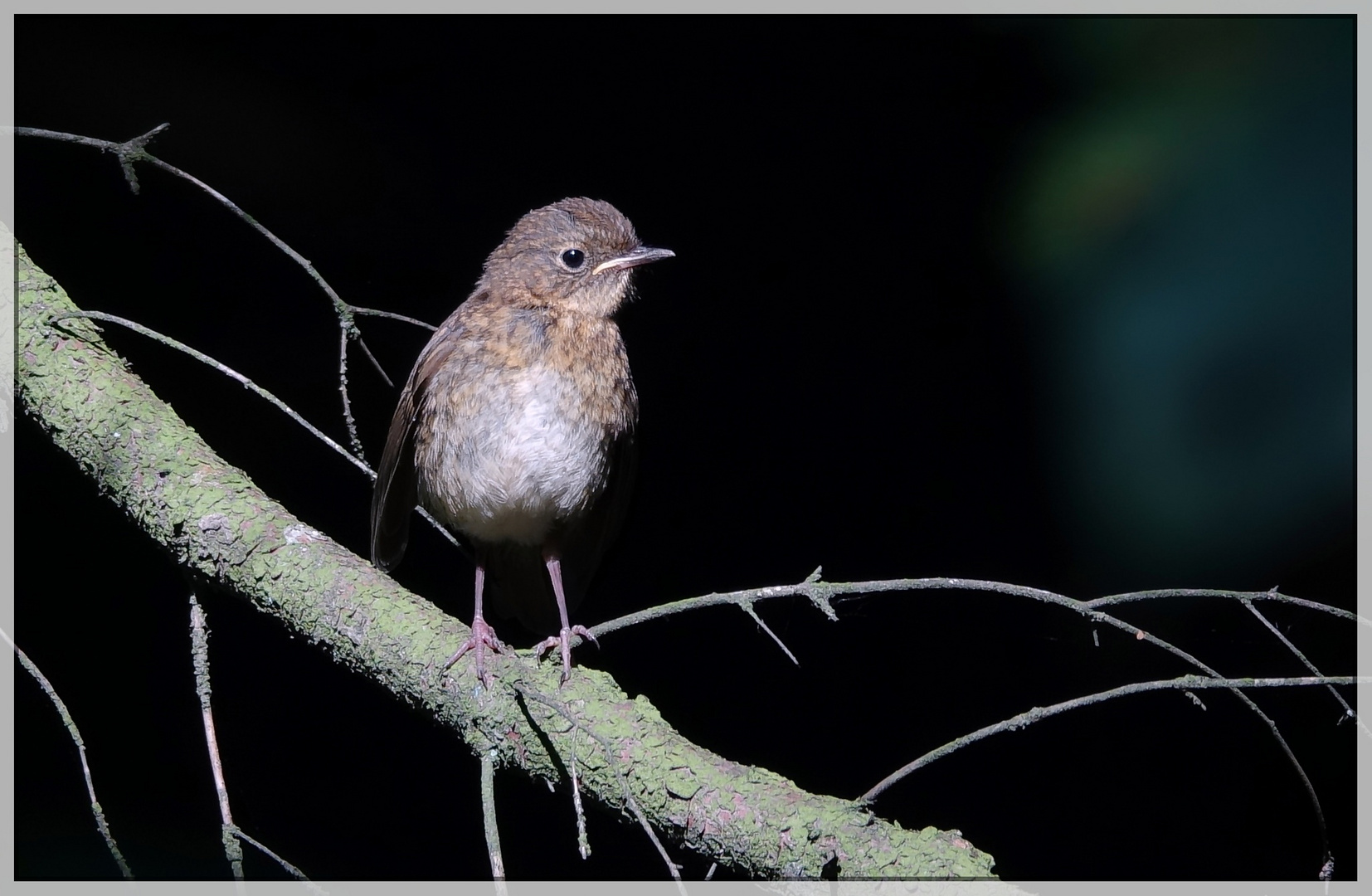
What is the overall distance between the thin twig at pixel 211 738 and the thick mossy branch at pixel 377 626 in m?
0.11

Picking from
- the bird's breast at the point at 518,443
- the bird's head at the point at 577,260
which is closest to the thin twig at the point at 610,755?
the bird's breast at the point at 518,443

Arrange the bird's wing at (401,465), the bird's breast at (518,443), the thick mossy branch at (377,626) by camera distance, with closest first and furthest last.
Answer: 1. the thick mossy branch at (377,626)
2. the bird's breast at (518,443)
3. the bird's wing at (401,465)

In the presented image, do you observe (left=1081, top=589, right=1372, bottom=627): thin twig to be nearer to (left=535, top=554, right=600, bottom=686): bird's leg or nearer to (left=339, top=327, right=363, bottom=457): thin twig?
(left=535, top=554, right=600, bottom=686): bird's leg

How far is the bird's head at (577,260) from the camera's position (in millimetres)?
2902

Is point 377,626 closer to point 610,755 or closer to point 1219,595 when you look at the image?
point 610,755

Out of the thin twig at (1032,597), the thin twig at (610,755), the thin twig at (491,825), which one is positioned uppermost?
the thin twig at (1032,597)

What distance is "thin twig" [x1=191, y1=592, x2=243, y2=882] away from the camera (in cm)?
168

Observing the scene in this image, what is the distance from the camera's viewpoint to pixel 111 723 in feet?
11.6

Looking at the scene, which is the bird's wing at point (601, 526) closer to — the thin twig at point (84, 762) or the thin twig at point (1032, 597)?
the thin twig at point (1032, 597)

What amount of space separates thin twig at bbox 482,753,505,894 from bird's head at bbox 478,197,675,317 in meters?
1.29

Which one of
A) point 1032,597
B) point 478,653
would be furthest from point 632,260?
point 1032,597

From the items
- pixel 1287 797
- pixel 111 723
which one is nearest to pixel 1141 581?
pixel 1287 797

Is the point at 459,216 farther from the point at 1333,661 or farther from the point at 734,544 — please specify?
the point at 1333,661

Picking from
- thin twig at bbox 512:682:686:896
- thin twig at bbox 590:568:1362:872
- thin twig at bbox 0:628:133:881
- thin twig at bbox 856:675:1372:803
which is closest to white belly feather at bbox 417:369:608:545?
thin twig at bbox 512:682:686:896
